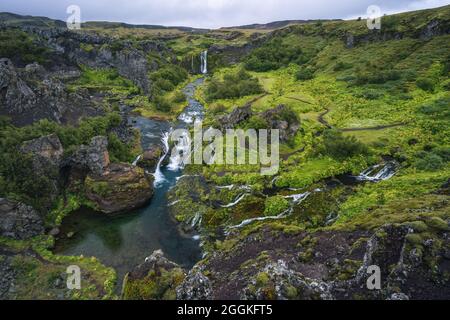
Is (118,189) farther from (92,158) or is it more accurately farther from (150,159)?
(150,159)

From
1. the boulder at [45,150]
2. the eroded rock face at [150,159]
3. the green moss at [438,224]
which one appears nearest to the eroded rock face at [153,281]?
the green moss at [438,224]

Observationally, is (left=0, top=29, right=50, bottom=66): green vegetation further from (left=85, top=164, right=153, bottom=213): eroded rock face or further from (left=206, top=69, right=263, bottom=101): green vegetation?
(left=85, top=164, right=153, bottom=213): eroded rock face

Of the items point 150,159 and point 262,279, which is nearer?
point 262,279

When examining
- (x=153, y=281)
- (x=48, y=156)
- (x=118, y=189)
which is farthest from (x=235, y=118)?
(x=153, y=281)

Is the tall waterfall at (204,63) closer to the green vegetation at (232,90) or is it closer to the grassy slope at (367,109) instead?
the grassy slope at (367,109)

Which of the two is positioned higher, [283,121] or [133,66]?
[133,66]
